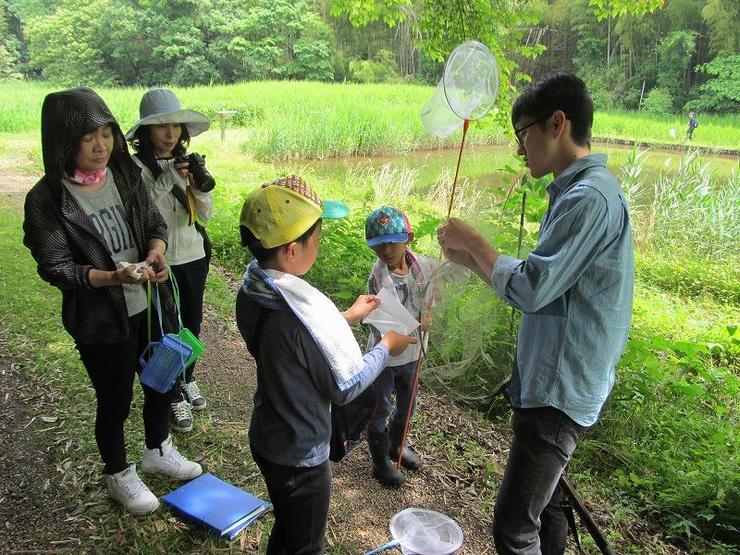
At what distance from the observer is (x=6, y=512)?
2248mm

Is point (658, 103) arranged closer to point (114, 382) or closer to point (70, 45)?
→ point (114, 382)

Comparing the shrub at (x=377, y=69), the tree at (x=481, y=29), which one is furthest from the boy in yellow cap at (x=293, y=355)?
the shrub at (x=377, y=69)

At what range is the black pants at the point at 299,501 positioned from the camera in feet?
5.13

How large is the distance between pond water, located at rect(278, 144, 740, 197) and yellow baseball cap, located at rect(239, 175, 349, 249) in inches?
347

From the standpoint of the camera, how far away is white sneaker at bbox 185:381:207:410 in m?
3.08

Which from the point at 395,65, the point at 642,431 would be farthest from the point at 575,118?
the point at 395,65

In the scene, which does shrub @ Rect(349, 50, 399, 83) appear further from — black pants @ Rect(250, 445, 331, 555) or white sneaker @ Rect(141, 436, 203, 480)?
black pants @ Rect(250, 445, 331, 555)

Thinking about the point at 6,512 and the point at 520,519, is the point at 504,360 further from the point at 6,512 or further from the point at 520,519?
the point at 6,512

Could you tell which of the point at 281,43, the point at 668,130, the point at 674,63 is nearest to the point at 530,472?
the point at 668,130

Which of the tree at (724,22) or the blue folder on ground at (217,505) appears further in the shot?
the tree at (724,22)

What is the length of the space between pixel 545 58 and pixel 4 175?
98.8 ft

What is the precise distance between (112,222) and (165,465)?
1.20 m

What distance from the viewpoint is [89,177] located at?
80.7 inches

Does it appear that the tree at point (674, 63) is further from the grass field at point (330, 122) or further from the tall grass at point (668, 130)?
the tall grass at point (668, 130)
